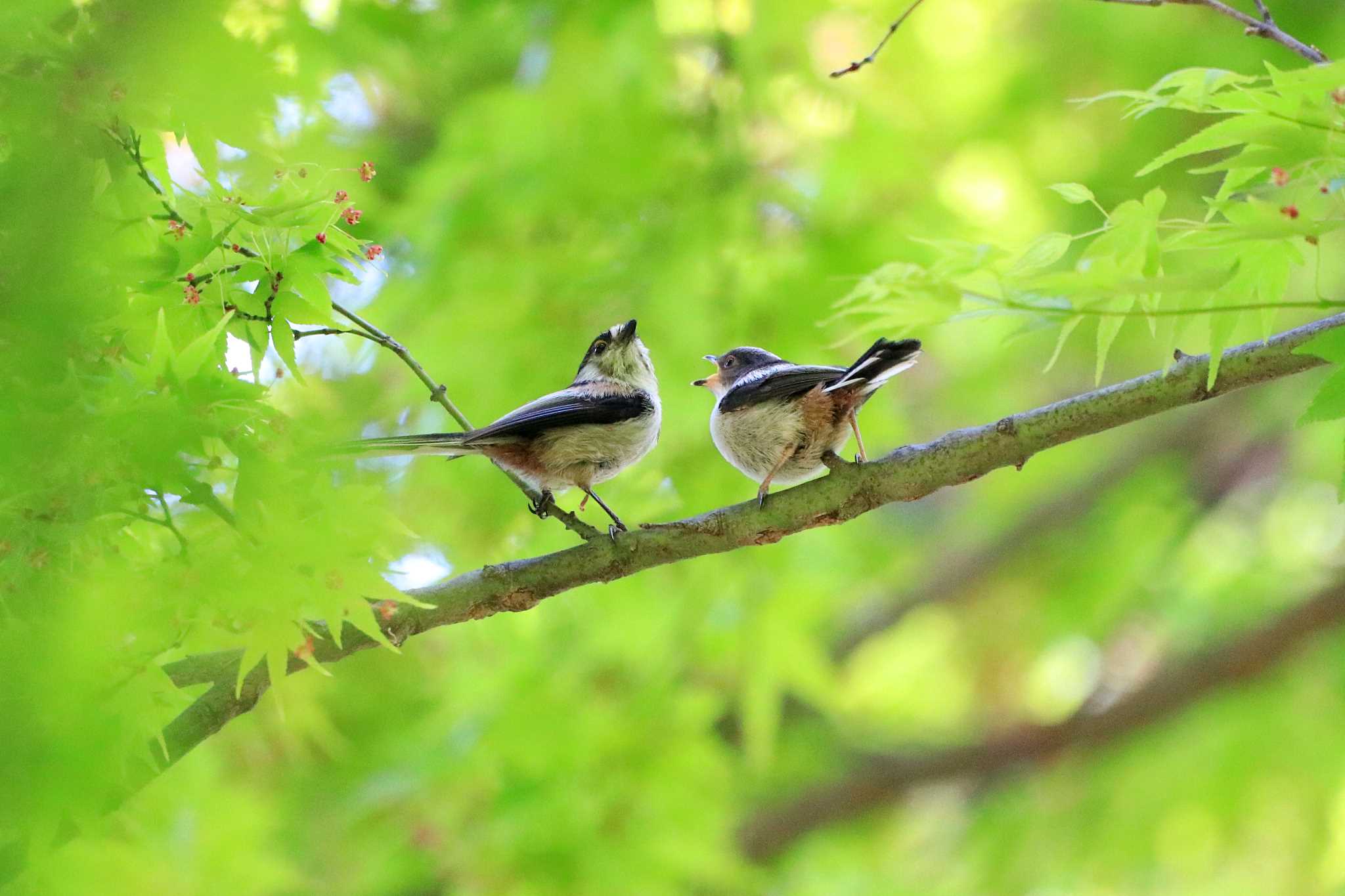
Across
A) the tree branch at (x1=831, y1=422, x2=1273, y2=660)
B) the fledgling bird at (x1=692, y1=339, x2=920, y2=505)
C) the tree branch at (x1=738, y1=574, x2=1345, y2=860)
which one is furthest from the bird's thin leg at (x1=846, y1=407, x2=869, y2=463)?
Result: the tree branch at (x1=831, y1=422, x2=1273, y2=660)

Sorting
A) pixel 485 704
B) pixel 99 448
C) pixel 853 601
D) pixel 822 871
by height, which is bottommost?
pixel 822 871

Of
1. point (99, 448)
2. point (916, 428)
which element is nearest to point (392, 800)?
point (99, 448)

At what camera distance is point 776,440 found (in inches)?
127

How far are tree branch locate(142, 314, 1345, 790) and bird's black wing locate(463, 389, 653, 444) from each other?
0.53 meters

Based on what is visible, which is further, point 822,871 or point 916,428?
point 916,428

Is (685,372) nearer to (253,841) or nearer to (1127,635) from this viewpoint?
(253,841)

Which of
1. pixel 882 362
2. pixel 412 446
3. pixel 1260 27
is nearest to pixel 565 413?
pixel 412 446

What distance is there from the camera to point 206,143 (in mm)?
2322

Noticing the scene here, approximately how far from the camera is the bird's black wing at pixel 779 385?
10.7ft

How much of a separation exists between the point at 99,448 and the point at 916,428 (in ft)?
27.9

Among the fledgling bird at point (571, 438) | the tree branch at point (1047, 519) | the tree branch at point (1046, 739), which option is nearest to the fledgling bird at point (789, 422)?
the fledgling bird at point (571, 438)

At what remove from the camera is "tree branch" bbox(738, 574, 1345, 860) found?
22.8 feet

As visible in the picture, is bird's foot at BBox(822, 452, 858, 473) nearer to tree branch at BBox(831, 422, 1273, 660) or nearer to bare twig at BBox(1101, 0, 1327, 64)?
bare twig at BBox(1101, 0, 1327, 64)

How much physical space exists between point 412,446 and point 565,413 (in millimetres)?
775
